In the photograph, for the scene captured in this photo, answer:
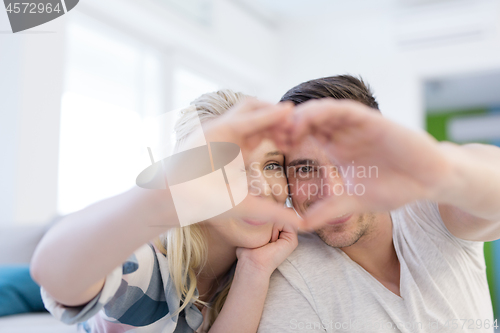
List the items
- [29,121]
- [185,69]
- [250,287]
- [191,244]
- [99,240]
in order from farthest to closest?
[185,69]
[29,121]
[191,244]
[250,287]
[99,240]

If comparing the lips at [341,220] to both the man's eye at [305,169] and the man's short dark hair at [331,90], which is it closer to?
the man's eye at [305,169]

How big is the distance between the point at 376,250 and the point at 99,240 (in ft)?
2.67

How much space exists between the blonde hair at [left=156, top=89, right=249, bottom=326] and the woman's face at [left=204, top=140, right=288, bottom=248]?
0.07 meters

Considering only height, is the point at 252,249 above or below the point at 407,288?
above

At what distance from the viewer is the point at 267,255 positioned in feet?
3.42

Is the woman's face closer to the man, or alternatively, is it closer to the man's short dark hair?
the man

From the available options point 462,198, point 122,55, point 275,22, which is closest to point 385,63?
point 275,22

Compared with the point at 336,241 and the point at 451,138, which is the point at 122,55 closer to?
the point at 336,241

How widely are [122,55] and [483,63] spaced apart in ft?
10.2

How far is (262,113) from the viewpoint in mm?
546

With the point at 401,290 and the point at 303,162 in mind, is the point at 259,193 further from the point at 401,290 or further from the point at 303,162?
the point at 401,290

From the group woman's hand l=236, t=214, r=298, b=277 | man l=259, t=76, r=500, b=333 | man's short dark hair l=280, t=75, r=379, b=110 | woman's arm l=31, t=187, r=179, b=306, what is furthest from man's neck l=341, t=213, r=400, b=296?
woman's arm l=31, t=187, r=179, b=306

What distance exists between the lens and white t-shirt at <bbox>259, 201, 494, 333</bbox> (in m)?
0.97

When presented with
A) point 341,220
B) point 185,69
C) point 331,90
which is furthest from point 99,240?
point 185,69
